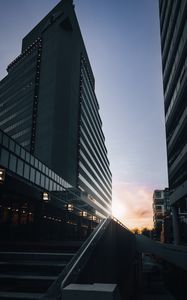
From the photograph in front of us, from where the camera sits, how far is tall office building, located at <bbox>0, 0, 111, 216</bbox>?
7531cm

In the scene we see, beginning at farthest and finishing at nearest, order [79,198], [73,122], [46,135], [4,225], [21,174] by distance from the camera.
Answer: [73,122] < [46,135] < [79,198] < [21,174] < [4,225]

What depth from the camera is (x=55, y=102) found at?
252 feet

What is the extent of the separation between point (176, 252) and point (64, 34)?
74862 mm

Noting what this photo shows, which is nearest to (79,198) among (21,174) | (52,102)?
(21,174)

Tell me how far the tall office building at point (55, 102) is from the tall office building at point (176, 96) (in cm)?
3369

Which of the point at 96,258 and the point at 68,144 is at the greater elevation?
the point at 68,144

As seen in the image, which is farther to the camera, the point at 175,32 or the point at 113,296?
the point at 175,32

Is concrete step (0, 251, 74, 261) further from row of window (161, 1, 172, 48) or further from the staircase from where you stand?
row of window (161, 1, 172, 48)

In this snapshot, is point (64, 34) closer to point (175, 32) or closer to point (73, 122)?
point (73, 122)

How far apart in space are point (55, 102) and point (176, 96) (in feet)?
140

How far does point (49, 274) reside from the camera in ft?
23.7

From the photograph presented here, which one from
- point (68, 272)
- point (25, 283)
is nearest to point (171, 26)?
point (25, 283)

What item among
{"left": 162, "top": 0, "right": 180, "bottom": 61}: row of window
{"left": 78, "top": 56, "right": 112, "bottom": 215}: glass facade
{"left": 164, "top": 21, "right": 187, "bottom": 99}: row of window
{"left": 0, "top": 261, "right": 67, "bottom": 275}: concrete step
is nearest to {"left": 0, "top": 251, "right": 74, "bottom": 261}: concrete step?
{"left": 0, "top": 261, "right": 67, "bottom": 275}: concrete step

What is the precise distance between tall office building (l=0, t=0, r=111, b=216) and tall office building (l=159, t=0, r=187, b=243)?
33689mm
